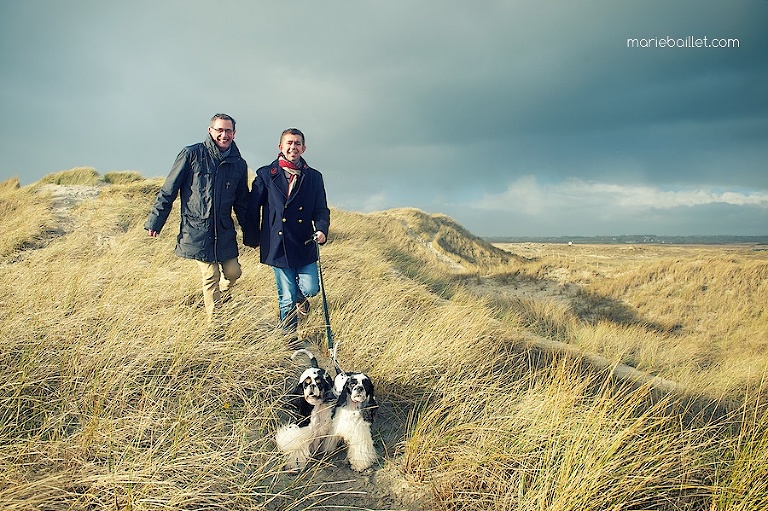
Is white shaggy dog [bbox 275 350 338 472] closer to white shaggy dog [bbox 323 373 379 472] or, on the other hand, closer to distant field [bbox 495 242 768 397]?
white shaggy dog [bbox 323 373 379 472]

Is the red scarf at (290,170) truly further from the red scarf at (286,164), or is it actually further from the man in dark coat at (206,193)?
the man in dark coat at (206,193)

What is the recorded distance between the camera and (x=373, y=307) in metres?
5.96

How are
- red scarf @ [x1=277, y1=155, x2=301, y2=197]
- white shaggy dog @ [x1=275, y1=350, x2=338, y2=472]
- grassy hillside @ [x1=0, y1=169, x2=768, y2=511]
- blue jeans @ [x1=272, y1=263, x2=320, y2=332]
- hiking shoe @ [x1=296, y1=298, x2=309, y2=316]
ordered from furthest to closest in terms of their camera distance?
1. hiking shoe @ [x1=296, y1=298, x2=309, y2=316]
2. blue jeans @ [x1=272, y1=263, x2=320, y2=332]
3. red scarf @ [x1=277, y1=155, x2=301, y2=197]
4. white shaggy dog @ [x1=275, y1=350, x2=338, y2=472]
5. grassy hillside @ [x1=0, y1=169, x2=768, y2=511]

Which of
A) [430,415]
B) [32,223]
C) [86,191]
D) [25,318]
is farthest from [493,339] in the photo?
[86,191]

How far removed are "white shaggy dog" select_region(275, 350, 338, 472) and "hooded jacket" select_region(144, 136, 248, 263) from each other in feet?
7.60

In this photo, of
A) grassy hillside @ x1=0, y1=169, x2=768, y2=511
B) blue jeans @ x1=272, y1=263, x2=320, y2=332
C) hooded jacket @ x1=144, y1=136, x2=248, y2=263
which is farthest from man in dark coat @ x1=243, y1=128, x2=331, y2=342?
grassy hillside @ x1=0, y1=169, x2=768, y2=511

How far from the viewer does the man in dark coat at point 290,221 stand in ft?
→ 14.8

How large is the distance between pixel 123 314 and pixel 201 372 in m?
1.16

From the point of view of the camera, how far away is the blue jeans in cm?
474

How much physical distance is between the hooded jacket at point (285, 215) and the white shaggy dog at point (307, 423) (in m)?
1.87

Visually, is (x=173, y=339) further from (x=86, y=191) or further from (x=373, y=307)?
(x=86, y=191)

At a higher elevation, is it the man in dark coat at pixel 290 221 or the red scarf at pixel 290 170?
the red scarf at pixel 290 170

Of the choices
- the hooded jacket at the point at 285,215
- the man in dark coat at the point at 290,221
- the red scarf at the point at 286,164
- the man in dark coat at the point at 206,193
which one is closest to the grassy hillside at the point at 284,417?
the man in dark coat at the point at 290,221

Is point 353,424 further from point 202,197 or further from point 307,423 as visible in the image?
point 202,197
